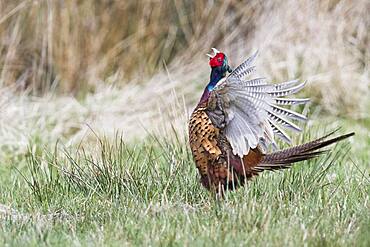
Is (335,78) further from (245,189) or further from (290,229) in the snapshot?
(290,229)

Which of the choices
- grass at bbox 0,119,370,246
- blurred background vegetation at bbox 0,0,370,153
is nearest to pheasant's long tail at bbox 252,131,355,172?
grass at bbox 0,119,370,246

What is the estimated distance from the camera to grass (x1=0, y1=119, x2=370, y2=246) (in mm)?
3957

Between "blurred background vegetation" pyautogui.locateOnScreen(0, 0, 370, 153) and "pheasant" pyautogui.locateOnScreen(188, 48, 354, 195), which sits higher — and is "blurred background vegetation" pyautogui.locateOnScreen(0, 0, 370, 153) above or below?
above

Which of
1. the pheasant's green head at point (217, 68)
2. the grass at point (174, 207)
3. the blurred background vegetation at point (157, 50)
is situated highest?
the blurred background vegetation at point (157, 50)

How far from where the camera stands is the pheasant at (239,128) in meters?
4.43

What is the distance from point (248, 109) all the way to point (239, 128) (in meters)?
0.11

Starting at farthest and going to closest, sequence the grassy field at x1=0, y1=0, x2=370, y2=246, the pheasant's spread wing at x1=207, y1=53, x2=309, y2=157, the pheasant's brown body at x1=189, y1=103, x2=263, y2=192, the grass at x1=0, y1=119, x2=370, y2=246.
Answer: the grassy field at x1=0, y1=0, x2=370, y2=246 → the pheasant's brown body at x1=189, y1=103, x2=263, y2=192 → the pheasant's spread wing at x1=207, y1=53, x2=309, y2=157 → the grass at x1=0, y1=119, x2=370, y2=246

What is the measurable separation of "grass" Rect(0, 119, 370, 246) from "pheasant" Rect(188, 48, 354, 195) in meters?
0.15

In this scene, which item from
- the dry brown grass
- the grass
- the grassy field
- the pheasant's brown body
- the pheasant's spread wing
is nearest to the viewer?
the grass

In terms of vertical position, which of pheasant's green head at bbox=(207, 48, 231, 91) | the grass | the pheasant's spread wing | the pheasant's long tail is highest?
pheasant's green head at bbox=(207, 48, 231, 91)

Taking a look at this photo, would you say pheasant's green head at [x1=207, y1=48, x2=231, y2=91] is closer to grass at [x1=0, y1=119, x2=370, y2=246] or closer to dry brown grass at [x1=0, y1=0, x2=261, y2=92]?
grass at [x1=0, y1=119, x2=370, y2=246]

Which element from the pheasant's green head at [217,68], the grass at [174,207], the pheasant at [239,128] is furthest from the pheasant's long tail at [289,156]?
the pheasant's green head at [217,68]

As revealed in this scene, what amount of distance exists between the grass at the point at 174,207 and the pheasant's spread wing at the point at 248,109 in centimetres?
32

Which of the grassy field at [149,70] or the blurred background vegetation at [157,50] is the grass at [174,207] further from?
the blurred background vegetation at [157,50]
